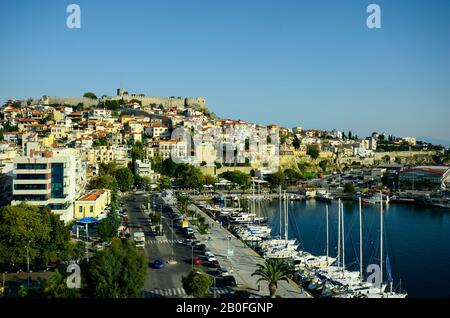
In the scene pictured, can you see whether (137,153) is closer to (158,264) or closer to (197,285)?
(158,264)

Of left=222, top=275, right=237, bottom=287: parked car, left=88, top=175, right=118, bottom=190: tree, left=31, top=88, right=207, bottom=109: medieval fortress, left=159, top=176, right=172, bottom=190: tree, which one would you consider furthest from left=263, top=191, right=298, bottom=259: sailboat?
left=31, top=88, right=207, bottom=109: medieval fortress

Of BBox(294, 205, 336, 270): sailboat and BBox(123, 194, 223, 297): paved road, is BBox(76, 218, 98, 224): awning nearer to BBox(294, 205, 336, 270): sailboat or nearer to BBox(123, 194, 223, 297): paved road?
BBox(123, 194, 223, 297): paved road

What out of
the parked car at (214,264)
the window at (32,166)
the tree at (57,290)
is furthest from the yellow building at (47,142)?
the tree at (57,290)

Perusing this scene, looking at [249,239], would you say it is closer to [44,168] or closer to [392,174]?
[44,168]

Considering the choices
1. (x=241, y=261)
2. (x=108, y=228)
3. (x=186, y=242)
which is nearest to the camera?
(x=241, y=261)

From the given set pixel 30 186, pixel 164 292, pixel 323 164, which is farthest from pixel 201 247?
pixel 323 164
